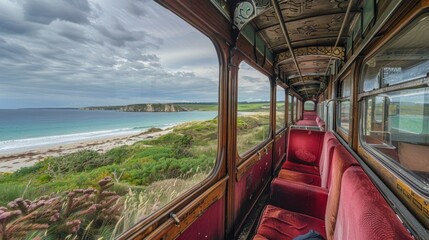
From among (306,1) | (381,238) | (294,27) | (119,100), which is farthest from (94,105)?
(294,27)

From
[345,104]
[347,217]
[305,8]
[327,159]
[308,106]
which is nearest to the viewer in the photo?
[347,217]

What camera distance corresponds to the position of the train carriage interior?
99cm

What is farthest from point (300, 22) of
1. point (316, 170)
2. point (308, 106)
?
point (308, 106)

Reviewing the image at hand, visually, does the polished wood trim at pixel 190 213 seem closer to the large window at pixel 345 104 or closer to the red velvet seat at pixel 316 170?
the red velvet seat at pixel 316 170

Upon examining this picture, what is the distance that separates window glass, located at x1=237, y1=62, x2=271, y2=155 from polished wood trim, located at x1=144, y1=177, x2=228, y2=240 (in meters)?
0.74

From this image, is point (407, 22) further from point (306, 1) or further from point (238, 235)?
point (238, 235)

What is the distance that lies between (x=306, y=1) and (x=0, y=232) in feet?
8.44

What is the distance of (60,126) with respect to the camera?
809mm

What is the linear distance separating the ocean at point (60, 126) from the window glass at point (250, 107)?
4.69 ft

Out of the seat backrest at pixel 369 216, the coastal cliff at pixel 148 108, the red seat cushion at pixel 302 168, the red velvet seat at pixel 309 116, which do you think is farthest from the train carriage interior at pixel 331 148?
the red velvet seat at pixel 309 116

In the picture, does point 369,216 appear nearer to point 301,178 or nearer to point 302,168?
point 301,178

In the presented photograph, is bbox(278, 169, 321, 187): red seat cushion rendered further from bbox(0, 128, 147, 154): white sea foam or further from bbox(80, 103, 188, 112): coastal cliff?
bbox(0, 128, 147, 154): white sea foam

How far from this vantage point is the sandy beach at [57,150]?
644 millimetres

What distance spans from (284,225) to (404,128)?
1283 mm
